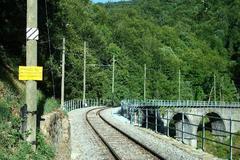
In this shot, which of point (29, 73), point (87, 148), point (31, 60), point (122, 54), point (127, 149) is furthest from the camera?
point (122, 54)

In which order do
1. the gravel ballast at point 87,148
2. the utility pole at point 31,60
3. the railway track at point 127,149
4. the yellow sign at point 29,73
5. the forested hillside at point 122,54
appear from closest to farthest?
1. the yellow sign at point 29,73
2. the utility pole at point 31,60
3. the railway track at point 127,149
4. the gravel ballast at point 87,148
5. the forested hillside at point 122,54

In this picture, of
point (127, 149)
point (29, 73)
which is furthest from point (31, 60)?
point (127, 149)

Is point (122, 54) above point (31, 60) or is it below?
above

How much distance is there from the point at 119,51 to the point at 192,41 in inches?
2733

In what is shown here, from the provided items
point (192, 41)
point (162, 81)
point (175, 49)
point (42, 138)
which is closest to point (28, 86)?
point (42, 138)

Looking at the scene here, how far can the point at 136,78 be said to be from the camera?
115375mm

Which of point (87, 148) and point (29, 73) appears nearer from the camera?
point (29, 73)

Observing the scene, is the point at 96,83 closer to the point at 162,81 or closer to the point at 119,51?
the point at 119,51

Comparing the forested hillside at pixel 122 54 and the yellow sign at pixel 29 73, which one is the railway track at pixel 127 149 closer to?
the yellow sign at pixel 29 73

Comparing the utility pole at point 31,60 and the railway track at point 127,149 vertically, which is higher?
the utility pole at point 31,60

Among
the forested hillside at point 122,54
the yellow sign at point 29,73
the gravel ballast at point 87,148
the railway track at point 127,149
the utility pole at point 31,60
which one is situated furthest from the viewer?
the forested hillside at point 122,54

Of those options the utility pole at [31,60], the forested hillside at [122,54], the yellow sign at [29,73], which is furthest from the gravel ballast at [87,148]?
the forested hillside at [122,54]

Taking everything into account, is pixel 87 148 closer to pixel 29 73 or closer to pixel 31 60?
pixel 31 60

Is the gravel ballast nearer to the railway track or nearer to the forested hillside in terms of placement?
the railway track
